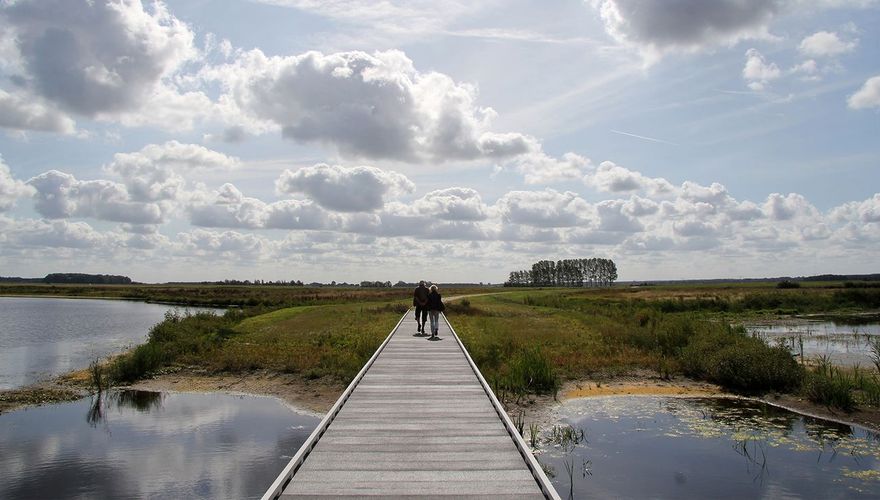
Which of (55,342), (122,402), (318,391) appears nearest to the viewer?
(122,402)

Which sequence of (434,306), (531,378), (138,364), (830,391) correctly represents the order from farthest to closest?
(434,306) → (138,364) → (531,378) → (830,391)

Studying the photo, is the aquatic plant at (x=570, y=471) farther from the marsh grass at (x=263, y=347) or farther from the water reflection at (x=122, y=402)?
the water reflection at (x=122, y=402)

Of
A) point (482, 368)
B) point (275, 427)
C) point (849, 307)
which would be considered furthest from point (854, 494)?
point (849, 307)

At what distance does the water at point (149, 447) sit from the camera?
33.0 ft

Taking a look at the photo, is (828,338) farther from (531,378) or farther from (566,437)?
(566,437)

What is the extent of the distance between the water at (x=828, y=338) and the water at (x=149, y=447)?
16497 mm

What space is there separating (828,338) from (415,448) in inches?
1171

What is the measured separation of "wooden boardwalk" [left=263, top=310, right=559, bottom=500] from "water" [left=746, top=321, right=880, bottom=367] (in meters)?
13.4

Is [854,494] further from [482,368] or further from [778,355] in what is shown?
[482,368]

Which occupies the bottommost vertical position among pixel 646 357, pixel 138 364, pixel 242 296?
pixel 646 357

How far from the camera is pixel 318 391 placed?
56.7 ft

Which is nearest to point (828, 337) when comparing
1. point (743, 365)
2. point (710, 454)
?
point (743, 365)

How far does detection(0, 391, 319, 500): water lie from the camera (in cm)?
1007

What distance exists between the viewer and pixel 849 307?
52.3 meters
